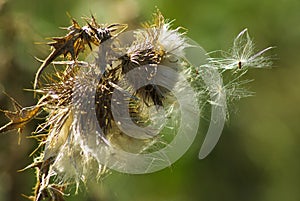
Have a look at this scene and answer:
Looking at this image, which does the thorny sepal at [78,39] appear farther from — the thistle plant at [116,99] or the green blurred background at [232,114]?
the green blurred background at [232,114]

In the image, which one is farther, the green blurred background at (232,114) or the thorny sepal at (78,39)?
the green blurred background at (232,114)

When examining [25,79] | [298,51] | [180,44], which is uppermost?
[298,51]

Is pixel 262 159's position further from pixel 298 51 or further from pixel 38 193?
pixel 38 193

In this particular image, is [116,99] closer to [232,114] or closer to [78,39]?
[78,39]

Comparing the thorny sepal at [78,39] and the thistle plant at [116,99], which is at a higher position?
the thorny sepal at [78,39]

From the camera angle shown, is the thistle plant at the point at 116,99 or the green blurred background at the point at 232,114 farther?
the green blurred background at the point at 232,114

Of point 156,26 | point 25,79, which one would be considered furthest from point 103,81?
point 25,79

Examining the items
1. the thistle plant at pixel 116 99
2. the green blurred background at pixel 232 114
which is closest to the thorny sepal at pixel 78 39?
the thistle plant at pixel 116 99
